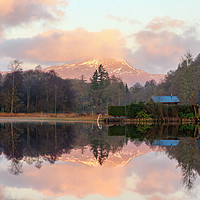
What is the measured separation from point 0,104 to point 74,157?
58904 millimetres

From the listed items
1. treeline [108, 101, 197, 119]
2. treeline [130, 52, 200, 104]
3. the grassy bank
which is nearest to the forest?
treeline [130, 52, 200, 104]

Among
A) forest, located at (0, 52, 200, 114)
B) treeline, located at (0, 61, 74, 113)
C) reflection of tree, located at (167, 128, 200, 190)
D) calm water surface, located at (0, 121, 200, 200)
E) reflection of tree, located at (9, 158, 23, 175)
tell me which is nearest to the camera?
calm water surface, located at (0, 121, 200, 200)

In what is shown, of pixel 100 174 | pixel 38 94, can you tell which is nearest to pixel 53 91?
pixel 38 94

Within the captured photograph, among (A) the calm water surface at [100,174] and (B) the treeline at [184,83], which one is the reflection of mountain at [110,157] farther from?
(B) the treeline at [184,83]

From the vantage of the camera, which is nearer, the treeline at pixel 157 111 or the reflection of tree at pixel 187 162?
the reflection of tree at pixel 187 162

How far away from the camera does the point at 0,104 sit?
64938 millimetres

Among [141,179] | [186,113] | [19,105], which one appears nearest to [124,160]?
[141,179]

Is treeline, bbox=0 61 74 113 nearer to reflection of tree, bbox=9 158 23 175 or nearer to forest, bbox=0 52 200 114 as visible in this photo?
forest, bbox=0 52 200 114

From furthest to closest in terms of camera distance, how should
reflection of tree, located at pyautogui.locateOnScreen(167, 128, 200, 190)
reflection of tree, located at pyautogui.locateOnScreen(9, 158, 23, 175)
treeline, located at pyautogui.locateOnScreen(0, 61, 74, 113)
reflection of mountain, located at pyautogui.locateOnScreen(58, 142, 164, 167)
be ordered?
treeline, located at pyautogui.locateOnScreen(0, 61, 74, 113) < reflection of mountain, located at pyautogui.locateOnScreen(58, 142, 164, 167) < reflection of tree, located at pyautogui.locateOnScreen(9, 158, 23, 175) < reflection of tree, located at pyautogui.locateOnScreen(167, 128, 200, 190)

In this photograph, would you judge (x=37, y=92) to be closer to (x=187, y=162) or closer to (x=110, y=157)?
(x=110, y=157)

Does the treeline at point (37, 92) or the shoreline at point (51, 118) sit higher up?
the treeline at point (37, 92)

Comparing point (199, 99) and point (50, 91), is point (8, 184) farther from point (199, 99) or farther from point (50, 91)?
point (50, 91)

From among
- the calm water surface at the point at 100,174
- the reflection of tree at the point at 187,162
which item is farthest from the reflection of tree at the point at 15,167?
the reflection of tree at the point at 187,162

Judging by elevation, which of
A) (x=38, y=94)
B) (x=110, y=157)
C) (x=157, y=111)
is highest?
(x=38, y=94)
